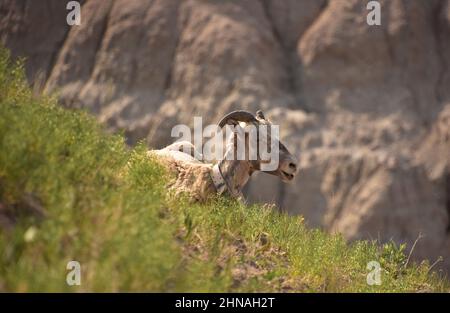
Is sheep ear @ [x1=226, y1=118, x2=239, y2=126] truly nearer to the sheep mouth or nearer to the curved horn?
the curved horn

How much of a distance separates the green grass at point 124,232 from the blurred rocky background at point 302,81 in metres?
9.37

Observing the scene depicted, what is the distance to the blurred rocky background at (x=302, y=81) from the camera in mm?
15977

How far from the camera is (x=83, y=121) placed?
5.82m

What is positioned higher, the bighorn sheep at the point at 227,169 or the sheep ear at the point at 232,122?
the sheep ear at the point at 232,122

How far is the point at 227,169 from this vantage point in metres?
6.95

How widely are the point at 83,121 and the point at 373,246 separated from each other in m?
2.99

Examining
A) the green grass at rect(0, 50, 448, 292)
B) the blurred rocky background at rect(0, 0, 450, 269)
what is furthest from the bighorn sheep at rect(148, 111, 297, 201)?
the blurred rocky background at rect(0, 0, 450, 269)

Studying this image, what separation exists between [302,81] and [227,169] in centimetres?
1146

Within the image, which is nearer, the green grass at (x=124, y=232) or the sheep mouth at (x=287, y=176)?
the green grass at (x=124, y=232)

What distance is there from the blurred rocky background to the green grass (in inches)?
369

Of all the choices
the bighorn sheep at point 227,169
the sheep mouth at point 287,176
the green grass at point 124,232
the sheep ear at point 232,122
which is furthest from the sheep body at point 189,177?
the sheep mouth at point 287,176

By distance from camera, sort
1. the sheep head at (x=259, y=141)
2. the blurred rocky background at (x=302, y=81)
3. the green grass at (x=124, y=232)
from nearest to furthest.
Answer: the green grass at (x=124, y=232)
the sheep head at (x=259, y=141)
the blurred rocky background at (x=302, y=81)

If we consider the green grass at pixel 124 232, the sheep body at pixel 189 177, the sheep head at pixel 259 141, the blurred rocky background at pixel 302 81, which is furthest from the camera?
the blurred rocky background at pixel 302 81

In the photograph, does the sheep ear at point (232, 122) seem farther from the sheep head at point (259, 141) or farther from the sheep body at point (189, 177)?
the sheep body at point (189, 177)
